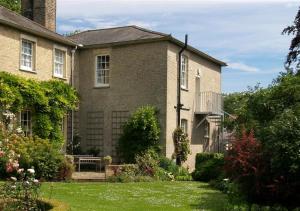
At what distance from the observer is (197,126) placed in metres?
28.4

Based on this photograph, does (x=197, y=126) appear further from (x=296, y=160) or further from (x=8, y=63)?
(x=296, y=160)

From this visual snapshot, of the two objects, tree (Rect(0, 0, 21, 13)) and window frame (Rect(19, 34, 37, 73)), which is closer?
window frame (Rect(19, 34, 37, 73))

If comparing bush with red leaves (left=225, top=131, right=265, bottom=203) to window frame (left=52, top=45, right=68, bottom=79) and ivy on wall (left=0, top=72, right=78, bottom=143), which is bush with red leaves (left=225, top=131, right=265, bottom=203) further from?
window frame (left=52, top=45, right=68, bottom=79)

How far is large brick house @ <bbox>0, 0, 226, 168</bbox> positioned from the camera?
24734 millimetres

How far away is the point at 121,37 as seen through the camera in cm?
2683

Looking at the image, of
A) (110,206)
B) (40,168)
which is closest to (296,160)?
(110,206)

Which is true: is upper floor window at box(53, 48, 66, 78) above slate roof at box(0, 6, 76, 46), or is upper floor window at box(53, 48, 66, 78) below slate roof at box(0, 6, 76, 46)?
below

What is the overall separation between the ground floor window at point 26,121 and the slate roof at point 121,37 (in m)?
5.96

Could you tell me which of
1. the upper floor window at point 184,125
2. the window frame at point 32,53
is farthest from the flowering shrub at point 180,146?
the window frame at point 32,53

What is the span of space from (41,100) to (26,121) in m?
1.25

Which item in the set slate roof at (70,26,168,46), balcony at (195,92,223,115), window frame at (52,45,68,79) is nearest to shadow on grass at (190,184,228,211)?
slate roof at (70,26,168,46)

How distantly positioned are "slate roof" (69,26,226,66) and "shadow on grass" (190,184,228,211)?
33.4ft

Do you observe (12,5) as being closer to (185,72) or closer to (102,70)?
(102,70)

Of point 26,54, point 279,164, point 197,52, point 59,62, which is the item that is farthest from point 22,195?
point 197,52
